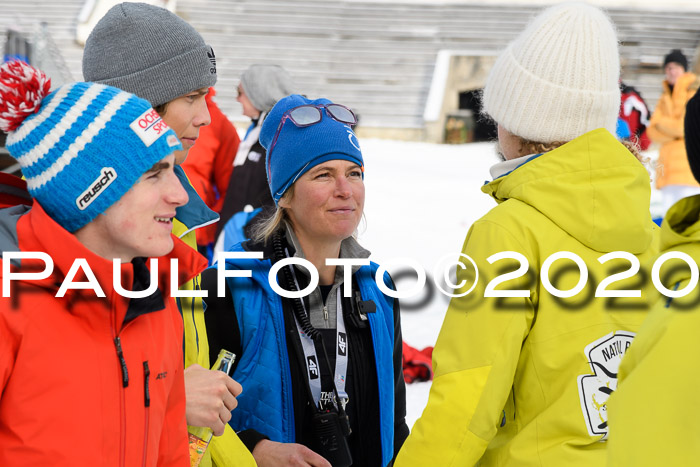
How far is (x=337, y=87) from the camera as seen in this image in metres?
22.9

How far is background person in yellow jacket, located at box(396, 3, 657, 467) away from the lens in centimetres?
218

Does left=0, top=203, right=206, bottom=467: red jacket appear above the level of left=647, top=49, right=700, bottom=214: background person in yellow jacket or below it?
above

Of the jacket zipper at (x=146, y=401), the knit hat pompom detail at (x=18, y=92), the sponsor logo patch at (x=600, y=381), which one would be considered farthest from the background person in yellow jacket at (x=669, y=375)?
the knit hat pompom detail at (x=18, y=92)

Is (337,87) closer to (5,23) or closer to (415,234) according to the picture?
(5,23)

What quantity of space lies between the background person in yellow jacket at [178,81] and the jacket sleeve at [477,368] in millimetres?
556

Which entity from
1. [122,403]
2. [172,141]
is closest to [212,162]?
[172,141]

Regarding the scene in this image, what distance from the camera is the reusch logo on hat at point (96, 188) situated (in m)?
1.97

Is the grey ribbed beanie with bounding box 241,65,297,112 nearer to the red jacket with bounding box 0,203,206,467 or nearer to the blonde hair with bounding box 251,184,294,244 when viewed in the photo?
the blonde hair with bounding box 251,184,294,244

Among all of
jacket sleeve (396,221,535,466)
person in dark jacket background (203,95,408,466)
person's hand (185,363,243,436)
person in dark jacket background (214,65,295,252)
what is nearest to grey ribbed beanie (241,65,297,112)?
person in dark jacket background (214,65,295,252)

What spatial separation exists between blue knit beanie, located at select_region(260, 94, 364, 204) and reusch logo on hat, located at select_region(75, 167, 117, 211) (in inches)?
43.4

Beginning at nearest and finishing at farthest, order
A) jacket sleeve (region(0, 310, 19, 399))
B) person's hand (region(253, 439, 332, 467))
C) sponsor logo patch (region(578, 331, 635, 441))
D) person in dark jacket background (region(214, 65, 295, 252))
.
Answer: jacket sleeve (region(0, 310, 19, 399)) → sponsor logo patch (region(578, 331, 635, 441)) → person's hand (region(253, 439, 332, 467)) → person in dark jacket background (region(214, 65, 295, 252))

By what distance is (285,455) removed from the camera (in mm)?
2627

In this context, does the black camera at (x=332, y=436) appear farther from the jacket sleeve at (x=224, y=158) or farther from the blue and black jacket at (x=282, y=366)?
the jacket sleeve at (x=224, y=158)

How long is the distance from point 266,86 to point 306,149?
10.9 ft
